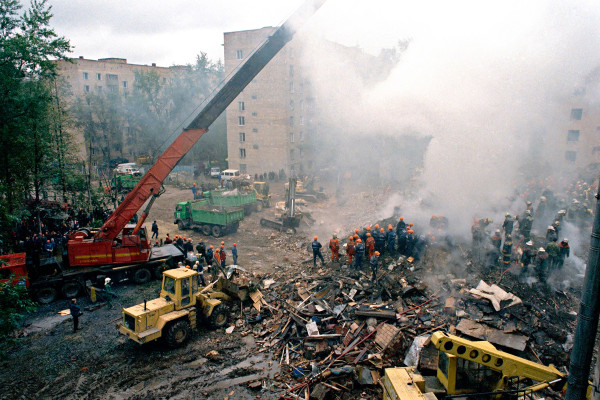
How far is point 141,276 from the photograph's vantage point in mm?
14641

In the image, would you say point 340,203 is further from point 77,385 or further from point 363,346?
point 77,385

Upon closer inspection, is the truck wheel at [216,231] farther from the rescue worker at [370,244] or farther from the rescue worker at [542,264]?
the rescue worker at [542,264]

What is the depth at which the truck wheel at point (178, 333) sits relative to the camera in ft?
32.1

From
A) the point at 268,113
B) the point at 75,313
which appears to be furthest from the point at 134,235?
the point at 268,113

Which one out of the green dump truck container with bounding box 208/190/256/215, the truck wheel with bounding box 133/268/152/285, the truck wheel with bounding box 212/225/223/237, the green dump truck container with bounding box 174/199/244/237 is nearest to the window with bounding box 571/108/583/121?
the green dump truck container with bounding box 208/190/256/215

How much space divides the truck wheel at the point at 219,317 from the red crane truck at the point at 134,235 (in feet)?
16.1

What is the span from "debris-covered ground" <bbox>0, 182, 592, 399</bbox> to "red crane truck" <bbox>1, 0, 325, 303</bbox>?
1.05 meters

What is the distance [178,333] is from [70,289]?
20.3 ft

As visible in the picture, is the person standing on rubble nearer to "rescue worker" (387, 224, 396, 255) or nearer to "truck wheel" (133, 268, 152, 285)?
"rescue worker" (387, 224, 396, 255)

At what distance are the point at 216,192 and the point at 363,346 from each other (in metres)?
17.0

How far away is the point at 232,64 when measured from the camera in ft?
129

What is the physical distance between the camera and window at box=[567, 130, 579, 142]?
3094cm

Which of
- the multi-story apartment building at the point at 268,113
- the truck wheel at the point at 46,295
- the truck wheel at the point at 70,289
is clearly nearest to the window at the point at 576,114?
the multi-story apartment building at the point at 268,113

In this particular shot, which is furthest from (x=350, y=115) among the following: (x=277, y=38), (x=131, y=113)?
(x=131, y=113)
